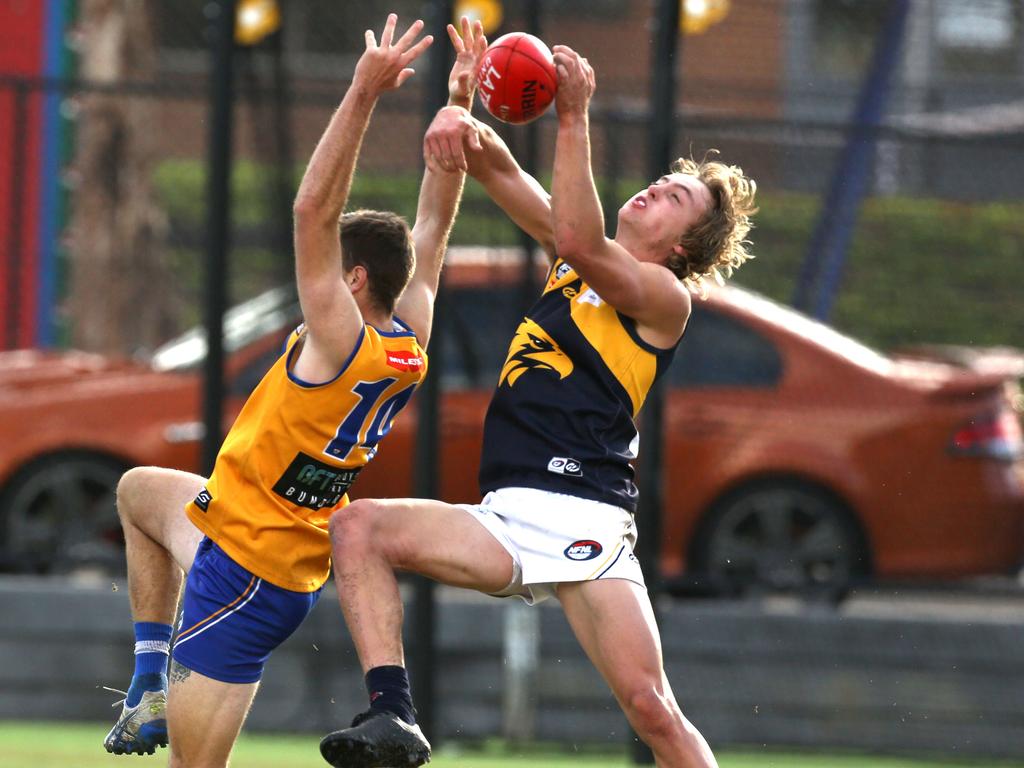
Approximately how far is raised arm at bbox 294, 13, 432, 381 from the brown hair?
204mm

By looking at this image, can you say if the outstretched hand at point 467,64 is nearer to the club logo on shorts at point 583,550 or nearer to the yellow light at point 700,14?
the club logo on shorts at point 583,550

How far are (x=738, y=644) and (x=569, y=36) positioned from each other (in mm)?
3338

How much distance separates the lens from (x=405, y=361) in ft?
16.8

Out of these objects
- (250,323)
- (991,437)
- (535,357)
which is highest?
(535,357)

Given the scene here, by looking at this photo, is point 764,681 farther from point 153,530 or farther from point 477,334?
point 153,530

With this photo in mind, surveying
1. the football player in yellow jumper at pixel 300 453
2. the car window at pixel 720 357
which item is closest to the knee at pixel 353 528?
the football player in yellow jumper at pixel 300 453

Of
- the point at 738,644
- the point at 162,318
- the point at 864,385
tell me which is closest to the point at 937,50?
the point at 864,385

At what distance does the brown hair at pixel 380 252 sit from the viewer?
5160mm

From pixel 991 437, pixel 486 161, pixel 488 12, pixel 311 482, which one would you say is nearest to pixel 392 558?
pixel 311 482

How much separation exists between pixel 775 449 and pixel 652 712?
13.6 ft

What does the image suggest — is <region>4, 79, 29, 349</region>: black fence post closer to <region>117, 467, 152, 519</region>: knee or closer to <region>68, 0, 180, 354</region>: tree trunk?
<region>68, 0, 180, 354</region>: tree trunk

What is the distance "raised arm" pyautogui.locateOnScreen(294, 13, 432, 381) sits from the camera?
488 cm

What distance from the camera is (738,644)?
8586mm

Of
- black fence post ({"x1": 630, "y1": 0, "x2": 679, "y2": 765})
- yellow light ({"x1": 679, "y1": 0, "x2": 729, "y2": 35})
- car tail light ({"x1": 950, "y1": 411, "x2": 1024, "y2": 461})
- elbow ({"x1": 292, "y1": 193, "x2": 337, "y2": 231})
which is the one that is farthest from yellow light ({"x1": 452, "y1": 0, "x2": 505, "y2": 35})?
elbow ({"x1": 292, "y1": 193, "x2": 337, "y2": 231})
